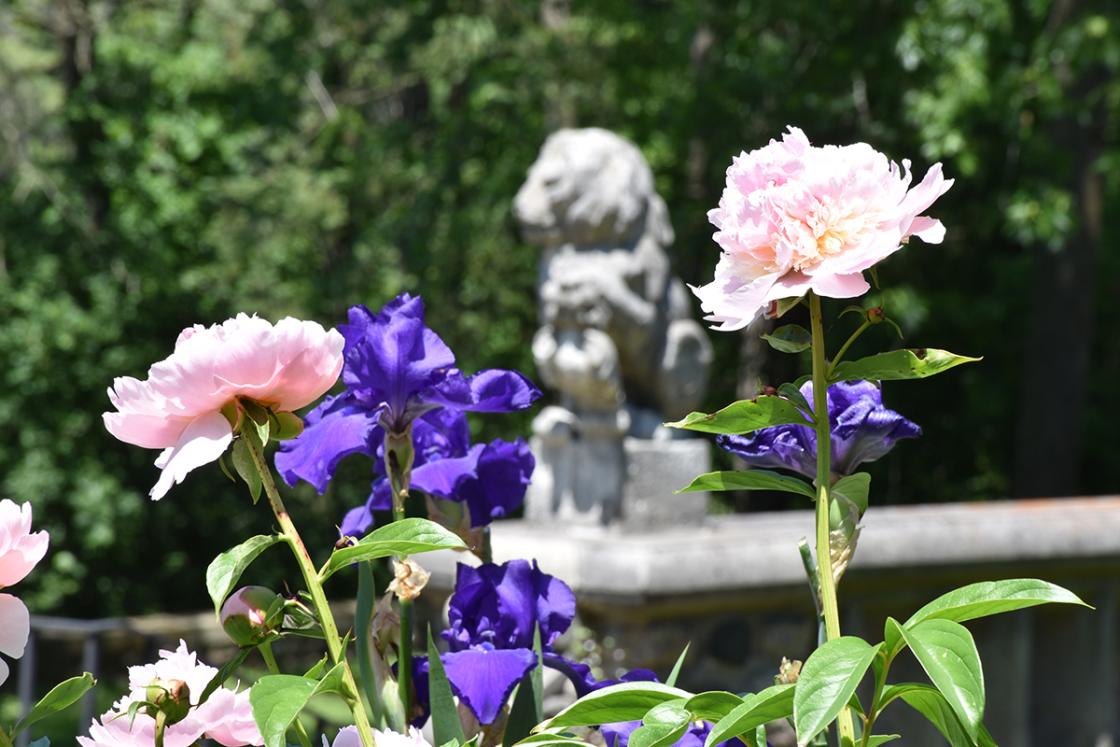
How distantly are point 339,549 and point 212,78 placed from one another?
10.5 metres

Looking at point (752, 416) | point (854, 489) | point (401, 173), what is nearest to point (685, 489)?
point (752, 416)

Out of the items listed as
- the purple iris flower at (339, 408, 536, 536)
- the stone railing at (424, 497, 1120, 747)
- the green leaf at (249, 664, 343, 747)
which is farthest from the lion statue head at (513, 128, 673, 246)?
the green leaf at (249, 664, 343, 747)

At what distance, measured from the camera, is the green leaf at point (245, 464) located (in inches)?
39.1

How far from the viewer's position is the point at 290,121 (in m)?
9.79

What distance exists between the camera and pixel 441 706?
112 cm

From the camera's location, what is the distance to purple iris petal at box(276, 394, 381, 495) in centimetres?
124

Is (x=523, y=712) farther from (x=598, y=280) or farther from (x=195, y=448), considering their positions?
(x=598, y=280)

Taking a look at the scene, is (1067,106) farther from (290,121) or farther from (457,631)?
(457,631)

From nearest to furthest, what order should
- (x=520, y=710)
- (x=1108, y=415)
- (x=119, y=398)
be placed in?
(x=119, y=398) < (x=520, y=710) < (x=1108, y=415)

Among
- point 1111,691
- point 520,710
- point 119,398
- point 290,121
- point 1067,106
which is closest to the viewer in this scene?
point 119,398

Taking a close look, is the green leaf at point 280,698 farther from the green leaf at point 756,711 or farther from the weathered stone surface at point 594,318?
the weathered stone surface at point 594,318

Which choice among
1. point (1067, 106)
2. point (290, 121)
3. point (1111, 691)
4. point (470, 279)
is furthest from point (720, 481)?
point (470, 279)

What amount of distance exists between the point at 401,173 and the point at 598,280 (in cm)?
621

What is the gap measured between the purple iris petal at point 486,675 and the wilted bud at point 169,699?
22 centimetres
